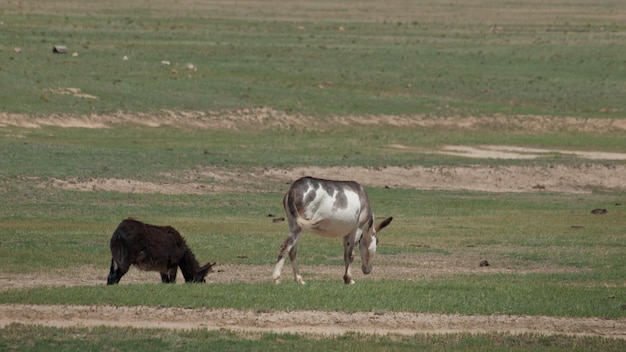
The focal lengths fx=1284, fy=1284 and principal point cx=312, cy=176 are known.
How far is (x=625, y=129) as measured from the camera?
4847 centimetres

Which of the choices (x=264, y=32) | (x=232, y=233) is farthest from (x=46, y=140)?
(x=264, y=32)

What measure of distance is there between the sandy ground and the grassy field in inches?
6.9

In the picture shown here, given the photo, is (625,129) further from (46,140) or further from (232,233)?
(232,233)

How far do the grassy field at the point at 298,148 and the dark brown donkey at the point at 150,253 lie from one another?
0.64 metres

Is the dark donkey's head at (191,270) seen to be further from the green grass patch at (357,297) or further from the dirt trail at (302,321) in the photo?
the dirt trail at (302,321)

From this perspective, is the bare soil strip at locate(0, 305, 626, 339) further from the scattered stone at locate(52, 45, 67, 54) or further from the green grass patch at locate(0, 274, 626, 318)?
the scattered stone at locate(52, 45, 67, 54)

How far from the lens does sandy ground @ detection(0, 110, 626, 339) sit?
15.8m

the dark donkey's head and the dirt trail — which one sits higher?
the dirt trail

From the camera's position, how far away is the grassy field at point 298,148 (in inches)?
671

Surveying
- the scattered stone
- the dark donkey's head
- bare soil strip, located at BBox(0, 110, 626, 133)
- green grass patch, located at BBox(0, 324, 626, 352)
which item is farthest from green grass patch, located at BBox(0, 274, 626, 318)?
the scattered stone

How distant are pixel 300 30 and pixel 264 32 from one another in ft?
9.52

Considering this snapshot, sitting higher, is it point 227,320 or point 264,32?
point 227,320

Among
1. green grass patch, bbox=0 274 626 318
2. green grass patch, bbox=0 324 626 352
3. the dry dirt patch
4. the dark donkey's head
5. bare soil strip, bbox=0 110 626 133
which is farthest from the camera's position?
bare soil strip, bbox=0 110 626 133

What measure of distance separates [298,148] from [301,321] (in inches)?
1008
